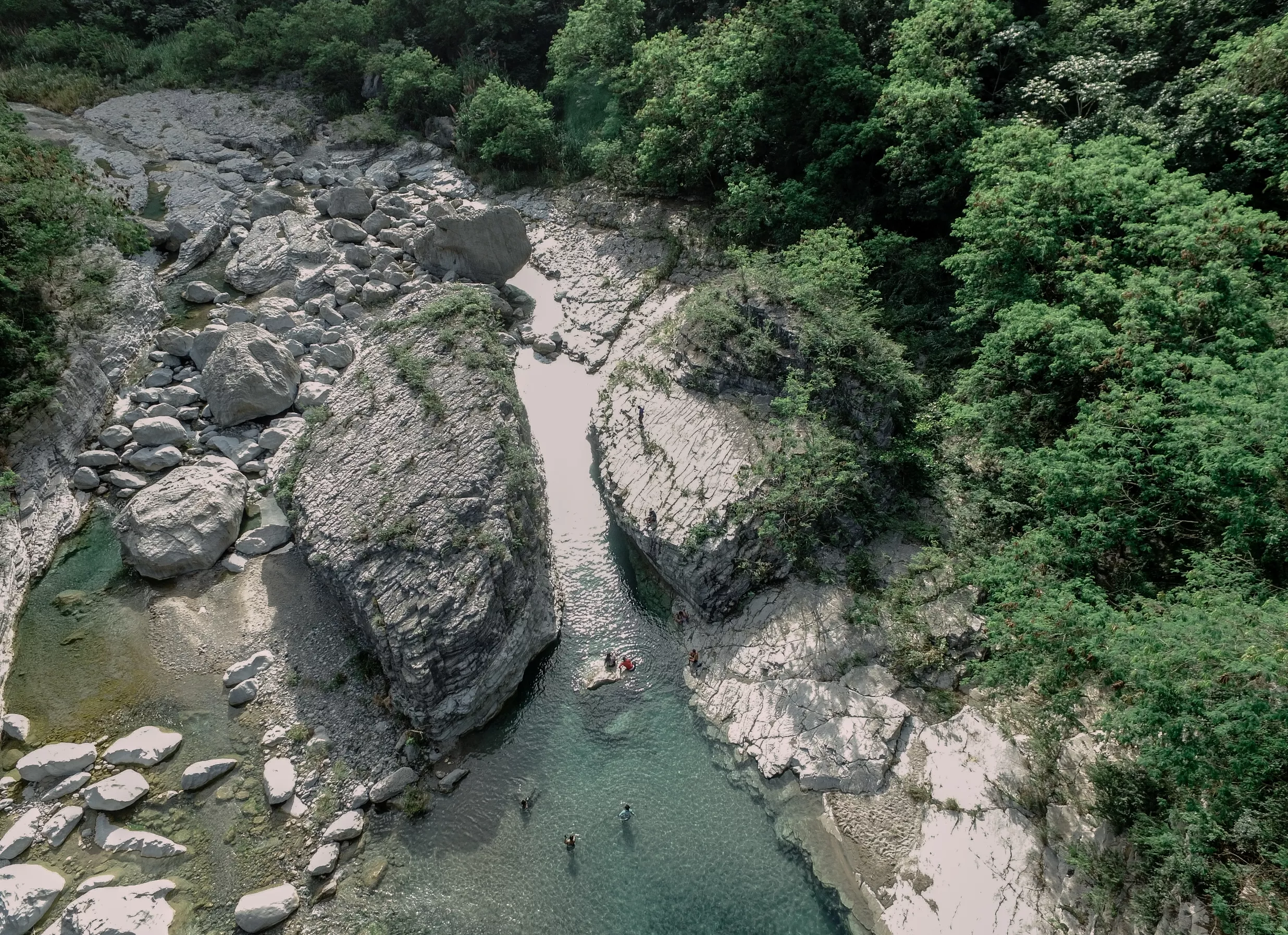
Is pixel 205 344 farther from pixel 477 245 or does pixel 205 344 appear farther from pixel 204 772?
pixel 204 772

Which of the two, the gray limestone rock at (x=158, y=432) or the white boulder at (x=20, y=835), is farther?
the gray limestone rock at (x=158, y=432)

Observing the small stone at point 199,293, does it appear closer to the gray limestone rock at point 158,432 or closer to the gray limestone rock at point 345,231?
the gray limestone rock at point 345,231

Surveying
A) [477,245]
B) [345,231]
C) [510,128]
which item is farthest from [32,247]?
[510,128]

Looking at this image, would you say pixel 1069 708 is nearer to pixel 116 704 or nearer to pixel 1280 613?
pixel 1280 613

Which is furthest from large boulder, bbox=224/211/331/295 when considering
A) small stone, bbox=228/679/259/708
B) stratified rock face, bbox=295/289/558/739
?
small stone, bbox=228/679/259/708

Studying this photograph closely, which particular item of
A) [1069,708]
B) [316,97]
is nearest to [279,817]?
[1069,708]

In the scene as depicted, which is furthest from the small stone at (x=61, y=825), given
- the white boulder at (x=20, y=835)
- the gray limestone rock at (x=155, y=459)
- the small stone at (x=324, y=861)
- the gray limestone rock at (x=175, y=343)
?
the gray limestone rock at (x=175, y=343)
